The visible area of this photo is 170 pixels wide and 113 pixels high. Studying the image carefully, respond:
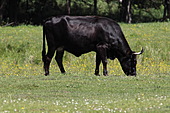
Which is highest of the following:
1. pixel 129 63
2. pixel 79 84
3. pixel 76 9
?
pixel 79 84

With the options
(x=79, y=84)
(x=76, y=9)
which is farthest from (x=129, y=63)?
(x=76, y=9)

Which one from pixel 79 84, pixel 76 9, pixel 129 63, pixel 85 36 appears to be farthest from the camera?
pixel 76 9

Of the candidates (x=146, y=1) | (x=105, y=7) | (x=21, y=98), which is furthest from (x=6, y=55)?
(x=105, y=7)

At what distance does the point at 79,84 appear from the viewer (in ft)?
53.9

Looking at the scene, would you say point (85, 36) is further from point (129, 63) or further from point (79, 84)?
point (79, 84)

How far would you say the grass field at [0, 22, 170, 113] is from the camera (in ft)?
38.1

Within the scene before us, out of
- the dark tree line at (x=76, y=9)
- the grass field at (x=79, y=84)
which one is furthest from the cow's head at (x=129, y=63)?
the dark tree line at (x=76, y=9)

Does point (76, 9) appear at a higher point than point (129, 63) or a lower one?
lower

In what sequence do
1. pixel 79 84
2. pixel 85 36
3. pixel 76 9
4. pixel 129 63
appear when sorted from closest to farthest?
1. pixel 79 84
2. pixel 85 36
3. pixel 129 63
4. pixel 76 9

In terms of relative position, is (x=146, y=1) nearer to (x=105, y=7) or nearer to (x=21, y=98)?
(x=105, y=7)

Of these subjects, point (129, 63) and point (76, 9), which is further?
point (76, 9)

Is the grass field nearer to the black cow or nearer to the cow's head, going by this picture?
the cow's head

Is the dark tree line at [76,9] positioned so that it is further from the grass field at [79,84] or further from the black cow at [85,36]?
the black cow at [85,36]

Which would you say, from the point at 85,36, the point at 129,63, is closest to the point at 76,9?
the point at 129,63
